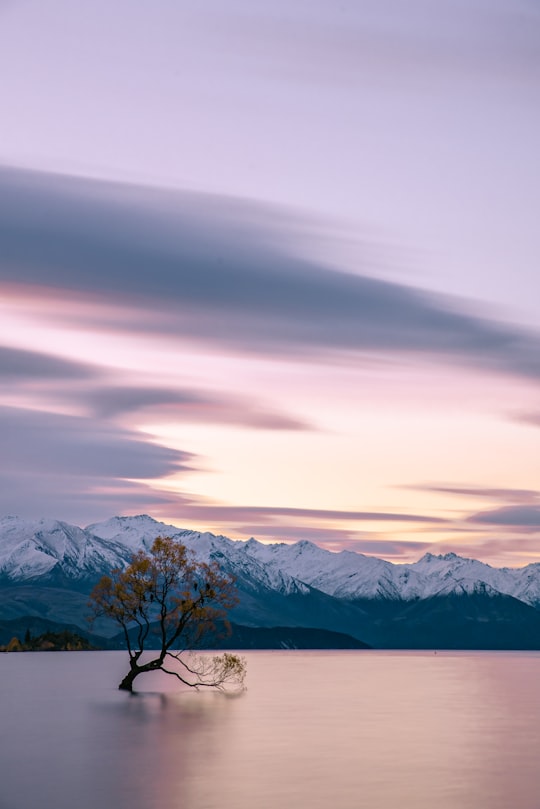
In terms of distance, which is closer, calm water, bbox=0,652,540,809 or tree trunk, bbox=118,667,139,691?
calm water, bbox=0,652,540,809

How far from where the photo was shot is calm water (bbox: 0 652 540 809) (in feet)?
176

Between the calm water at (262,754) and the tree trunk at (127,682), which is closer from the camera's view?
the calm water at (262,754)

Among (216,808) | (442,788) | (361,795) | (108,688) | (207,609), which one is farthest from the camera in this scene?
(108,688)

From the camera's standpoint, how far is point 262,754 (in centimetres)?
7238

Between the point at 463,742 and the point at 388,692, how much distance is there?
273 feet

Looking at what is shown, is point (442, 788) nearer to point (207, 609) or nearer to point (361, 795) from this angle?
point (361, 795)

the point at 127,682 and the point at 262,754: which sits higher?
the point at 127,682

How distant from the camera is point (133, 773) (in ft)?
202

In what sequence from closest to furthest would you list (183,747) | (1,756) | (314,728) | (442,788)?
1. (442,788)
2. (1,756)
3. (183,747)
4. (314,728)

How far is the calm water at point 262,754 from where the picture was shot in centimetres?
5375

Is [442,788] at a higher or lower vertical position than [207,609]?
lower

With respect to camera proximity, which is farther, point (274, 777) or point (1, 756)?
point (1, 756)

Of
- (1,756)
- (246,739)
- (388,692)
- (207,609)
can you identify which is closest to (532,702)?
(388,692)

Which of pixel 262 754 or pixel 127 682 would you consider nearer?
pixel 262 754
